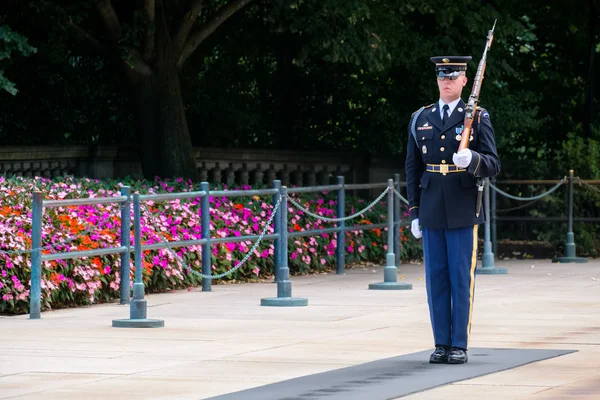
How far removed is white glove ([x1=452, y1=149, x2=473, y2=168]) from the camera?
1033 cm

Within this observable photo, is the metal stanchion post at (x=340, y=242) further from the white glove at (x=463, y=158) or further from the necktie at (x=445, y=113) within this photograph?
the white glove at (x=463, y=158)

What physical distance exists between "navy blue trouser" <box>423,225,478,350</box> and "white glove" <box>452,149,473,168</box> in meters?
0.52

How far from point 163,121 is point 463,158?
1158cm

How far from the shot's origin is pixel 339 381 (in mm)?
9547

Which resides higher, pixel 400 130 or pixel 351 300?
pixel 400 130

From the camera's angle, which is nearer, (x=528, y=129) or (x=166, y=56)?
(x=166, y=56)

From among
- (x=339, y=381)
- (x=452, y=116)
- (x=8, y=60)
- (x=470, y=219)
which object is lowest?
(x=339, y=381)

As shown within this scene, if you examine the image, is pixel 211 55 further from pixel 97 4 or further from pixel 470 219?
pixel 470 219

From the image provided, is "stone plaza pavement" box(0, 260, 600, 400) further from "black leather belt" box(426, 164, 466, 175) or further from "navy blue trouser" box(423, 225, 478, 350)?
"black leather belt" box(426, 164, 466, 175)

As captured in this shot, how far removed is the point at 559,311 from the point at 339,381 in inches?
213

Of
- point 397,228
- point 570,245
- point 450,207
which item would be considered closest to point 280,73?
point 397,228

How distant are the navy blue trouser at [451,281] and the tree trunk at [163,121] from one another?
10.9m

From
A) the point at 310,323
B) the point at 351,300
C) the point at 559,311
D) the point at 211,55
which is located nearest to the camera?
the point at 310,323

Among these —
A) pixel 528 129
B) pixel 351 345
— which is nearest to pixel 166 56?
pixel 528 129
